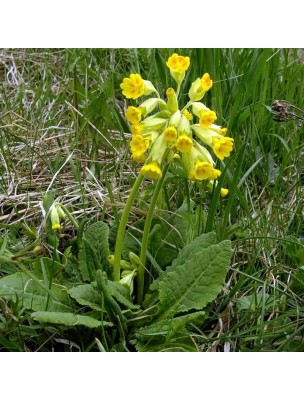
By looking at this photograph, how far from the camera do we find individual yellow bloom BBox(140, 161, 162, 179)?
1.96 meters

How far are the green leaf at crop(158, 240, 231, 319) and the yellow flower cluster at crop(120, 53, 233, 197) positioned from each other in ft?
1.03

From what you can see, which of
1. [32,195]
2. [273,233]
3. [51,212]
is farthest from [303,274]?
[32,195]

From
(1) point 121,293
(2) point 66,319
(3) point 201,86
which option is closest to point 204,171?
(3) point 201,86

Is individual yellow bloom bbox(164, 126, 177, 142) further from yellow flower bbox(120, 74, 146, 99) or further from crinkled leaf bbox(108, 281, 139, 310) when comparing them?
crinkled leaf bbox(108, 281, 139, 310)

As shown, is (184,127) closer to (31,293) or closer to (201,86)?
(201,86)

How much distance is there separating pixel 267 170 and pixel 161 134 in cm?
117

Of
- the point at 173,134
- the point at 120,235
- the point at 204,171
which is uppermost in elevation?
the point at 173,134

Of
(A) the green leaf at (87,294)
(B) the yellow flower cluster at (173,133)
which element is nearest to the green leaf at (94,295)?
(A) the green leaf at (87,294)

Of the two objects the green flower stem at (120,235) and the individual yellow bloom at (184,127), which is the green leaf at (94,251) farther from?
the individual yellow bloom at (184,127)

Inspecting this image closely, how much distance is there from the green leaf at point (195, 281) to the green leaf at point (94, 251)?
0.97ft

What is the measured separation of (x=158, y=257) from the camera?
2516mm

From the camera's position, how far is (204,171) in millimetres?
2021

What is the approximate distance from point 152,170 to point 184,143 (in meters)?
0.13
